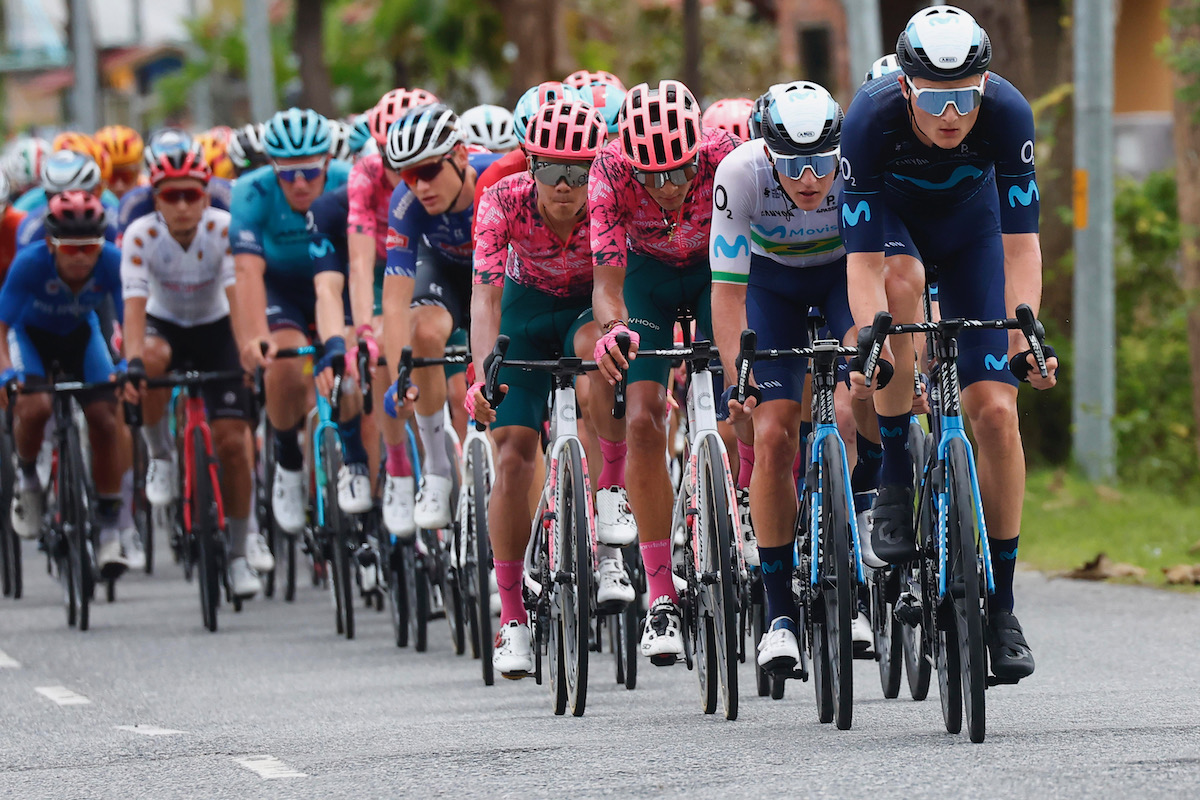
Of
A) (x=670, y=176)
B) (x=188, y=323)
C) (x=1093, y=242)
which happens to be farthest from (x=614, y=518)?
(x=1093, y=242)

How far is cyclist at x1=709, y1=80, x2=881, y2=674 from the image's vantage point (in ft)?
23.9

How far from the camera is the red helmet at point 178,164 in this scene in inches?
474

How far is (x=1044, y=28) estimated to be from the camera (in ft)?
70.3

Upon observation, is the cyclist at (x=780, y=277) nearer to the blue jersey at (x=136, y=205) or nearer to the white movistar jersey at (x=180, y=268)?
the white movistar jersey at (x=180, y=268)

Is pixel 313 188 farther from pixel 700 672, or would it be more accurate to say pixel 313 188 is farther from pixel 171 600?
pixel 700 672

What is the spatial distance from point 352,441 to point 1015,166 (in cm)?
523

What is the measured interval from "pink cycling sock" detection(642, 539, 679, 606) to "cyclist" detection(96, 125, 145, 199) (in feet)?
31.2

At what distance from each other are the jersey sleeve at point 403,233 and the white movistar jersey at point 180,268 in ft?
8.03

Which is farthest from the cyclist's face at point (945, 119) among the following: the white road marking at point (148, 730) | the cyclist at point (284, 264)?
the cyclist at point (284, 264)

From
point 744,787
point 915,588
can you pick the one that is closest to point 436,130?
point 915,588

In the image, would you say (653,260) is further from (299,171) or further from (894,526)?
(299,171)

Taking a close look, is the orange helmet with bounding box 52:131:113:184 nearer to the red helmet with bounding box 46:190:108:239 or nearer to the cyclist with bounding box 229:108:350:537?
the red helmet with bounding box 46:190:108:239

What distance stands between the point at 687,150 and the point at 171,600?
21.8ft

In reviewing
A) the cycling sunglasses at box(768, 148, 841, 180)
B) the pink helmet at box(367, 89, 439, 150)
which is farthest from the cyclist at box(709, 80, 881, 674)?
the pink helmet at box(367, 89, 439, 150)
